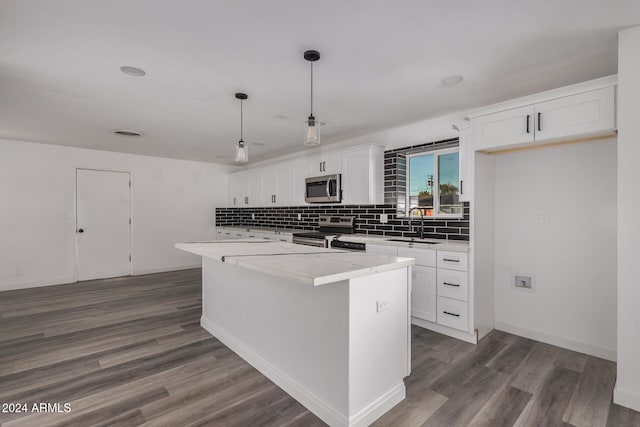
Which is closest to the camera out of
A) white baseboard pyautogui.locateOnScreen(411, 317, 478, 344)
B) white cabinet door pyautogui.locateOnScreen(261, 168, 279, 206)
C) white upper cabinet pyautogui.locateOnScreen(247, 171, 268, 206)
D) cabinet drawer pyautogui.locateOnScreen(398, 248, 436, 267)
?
white baseboard pyautogui.locateOnScreen(411, 317, 478, 344)

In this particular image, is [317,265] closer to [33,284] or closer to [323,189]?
[323,189]

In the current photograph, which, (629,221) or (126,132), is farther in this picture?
(126,132)

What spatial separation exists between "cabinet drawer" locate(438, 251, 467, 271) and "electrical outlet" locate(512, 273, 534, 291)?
0.66 m

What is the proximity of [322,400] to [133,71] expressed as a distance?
2713mm

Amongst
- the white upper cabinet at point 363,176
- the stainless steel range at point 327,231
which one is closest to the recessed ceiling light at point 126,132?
the stainless steel range at point 327,231

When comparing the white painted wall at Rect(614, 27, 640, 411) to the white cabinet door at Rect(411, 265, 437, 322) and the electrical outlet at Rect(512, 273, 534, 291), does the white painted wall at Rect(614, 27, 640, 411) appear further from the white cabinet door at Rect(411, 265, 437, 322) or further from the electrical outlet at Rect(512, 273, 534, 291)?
the white cabinet door at Rect(411, 265, 437, 322)

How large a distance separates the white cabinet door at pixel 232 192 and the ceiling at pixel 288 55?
10.8 feet

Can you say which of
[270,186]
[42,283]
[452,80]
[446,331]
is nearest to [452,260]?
[446,331]

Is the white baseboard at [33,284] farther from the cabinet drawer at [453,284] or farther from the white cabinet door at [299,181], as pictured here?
the cabinet drawer at [453,284]

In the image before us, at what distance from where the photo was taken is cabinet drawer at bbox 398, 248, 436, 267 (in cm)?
319

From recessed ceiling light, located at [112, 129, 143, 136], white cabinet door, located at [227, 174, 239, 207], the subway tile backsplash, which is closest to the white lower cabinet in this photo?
the subway tile backsplash

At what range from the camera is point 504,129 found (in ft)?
8.96

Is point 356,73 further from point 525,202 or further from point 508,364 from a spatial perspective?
point 508,364

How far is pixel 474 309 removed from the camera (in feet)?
9.66
